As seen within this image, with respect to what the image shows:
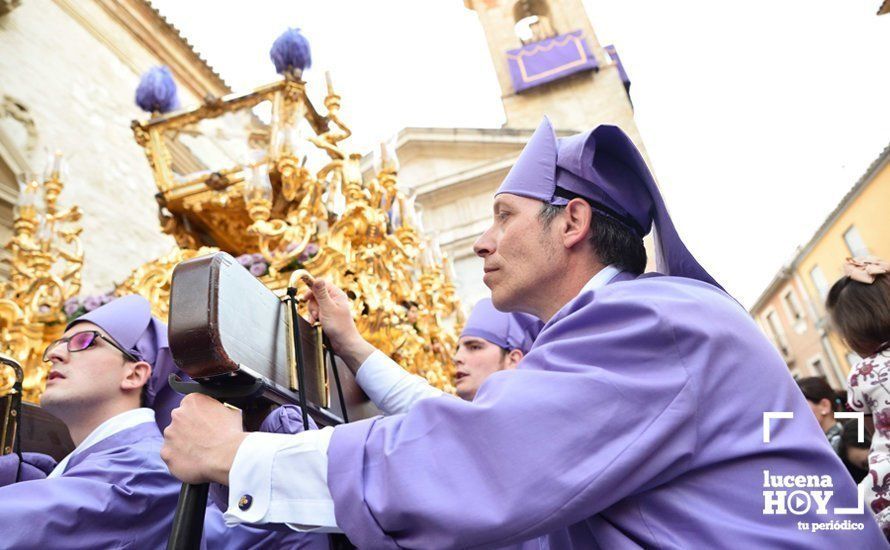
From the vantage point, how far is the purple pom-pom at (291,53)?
4.04 metres

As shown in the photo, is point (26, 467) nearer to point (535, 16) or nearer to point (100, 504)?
point (100, 504)

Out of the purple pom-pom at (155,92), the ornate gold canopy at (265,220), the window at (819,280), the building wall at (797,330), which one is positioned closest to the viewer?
the ornate gold canopy at (265,220)

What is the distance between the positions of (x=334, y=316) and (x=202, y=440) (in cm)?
70

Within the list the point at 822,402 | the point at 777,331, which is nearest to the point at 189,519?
the point at 822,402

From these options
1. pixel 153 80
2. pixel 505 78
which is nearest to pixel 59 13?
pixel 153 80

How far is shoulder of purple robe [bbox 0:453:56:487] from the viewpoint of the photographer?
1.89m

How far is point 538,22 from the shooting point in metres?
16.4

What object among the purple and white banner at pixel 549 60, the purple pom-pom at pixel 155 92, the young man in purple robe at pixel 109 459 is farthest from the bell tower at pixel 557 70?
the young man in purple robe at pixel 109 459

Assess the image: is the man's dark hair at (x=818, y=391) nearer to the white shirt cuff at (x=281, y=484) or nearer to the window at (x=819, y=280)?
the white shirt cuff at (x=281, y=484)

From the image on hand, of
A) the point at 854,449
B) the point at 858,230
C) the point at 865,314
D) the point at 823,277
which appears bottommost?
the point at 823,277

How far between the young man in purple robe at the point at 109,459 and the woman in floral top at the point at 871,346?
1743mm

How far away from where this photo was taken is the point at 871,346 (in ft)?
7.02

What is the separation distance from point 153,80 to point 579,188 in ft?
13.1

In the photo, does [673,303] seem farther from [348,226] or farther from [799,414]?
[348,226]
